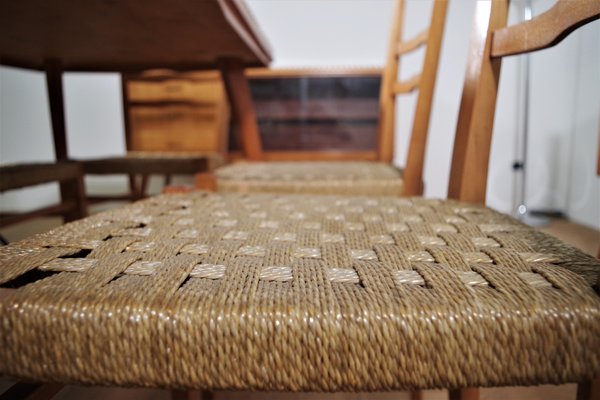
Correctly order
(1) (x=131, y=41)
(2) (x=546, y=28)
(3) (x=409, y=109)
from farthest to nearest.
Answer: (3) (x=409, y=109)
(1) (x=131, y=41)
(2) (x=546, y=28)

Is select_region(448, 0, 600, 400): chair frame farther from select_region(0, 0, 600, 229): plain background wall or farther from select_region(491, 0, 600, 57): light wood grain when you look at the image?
select_region(0, 0, 600, 229): plain background wall

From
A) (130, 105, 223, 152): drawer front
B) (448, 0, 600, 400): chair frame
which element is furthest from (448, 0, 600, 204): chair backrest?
(130, 105, 223, 152): drawer front

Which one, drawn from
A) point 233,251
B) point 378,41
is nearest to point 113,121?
point 378,41

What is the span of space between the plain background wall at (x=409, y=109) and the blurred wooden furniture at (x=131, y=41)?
923mm

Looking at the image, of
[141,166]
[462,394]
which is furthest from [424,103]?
[141,166]

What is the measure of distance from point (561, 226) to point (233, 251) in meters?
2.21

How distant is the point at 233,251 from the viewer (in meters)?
0.40

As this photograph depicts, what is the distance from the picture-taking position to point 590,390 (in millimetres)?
309

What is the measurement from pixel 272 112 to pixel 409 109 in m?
0.85

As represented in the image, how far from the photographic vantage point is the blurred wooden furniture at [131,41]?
2.73 feet

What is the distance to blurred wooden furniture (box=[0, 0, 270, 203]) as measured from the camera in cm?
83

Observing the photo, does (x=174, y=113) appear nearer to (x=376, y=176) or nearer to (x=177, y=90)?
(x=177, y=90)

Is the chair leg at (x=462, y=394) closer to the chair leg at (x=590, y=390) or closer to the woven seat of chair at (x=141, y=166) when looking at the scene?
the chair leg at (x=590, y=390)

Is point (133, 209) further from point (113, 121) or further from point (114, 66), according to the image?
point (113, 121)
